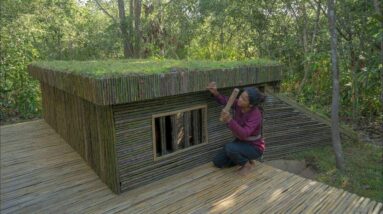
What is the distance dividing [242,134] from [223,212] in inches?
37.3

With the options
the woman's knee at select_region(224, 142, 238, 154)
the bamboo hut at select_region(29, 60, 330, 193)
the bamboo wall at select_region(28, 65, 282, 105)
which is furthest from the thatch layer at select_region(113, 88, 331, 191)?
the woman's knee at select_region(224, 142, 238, 154)

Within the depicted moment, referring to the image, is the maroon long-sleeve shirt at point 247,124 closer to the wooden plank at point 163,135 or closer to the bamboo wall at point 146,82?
the bamboo wall at point 146,82

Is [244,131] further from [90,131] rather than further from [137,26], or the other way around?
[137,26]

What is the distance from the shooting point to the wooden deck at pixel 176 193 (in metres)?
3.40

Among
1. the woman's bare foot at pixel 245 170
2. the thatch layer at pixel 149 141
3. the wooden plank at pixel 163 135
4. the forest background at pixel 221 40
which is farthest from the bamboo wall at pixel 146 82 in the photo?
the forest background at pixel 221 40

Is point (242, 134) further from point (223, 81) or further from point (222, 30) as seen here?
point (222, 30)

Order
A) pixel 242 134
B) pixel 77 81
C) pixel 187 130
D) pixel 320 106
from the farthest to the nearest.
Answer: pixel 320 106, pixel 187 130, pixel 242 134, pixel 77 81

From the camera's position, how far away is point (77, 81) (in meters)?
3.64

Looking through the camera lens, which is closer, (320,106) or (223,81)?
(223,81)

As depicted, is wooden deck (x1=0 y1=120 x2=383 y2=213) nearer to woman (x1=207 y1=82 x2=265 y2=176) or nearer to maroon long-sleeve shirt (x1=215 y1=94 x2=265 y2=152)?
woman (x1=207 y1=82 x2=265 y2=176)

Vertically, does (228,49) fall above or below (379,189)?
above

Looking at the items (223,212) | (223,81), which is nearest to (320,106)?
(223,81)

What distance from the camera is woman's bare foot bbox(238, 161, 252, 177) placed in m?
4.16

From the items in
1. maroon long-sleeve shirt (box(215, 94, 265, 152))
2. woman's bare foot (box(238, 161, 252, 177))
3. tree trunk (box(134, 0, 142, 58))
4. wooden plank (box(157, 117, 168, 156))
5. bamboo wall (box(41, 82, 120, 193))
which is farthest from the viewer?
tree trunk (box(134, 0, 142, 58))
